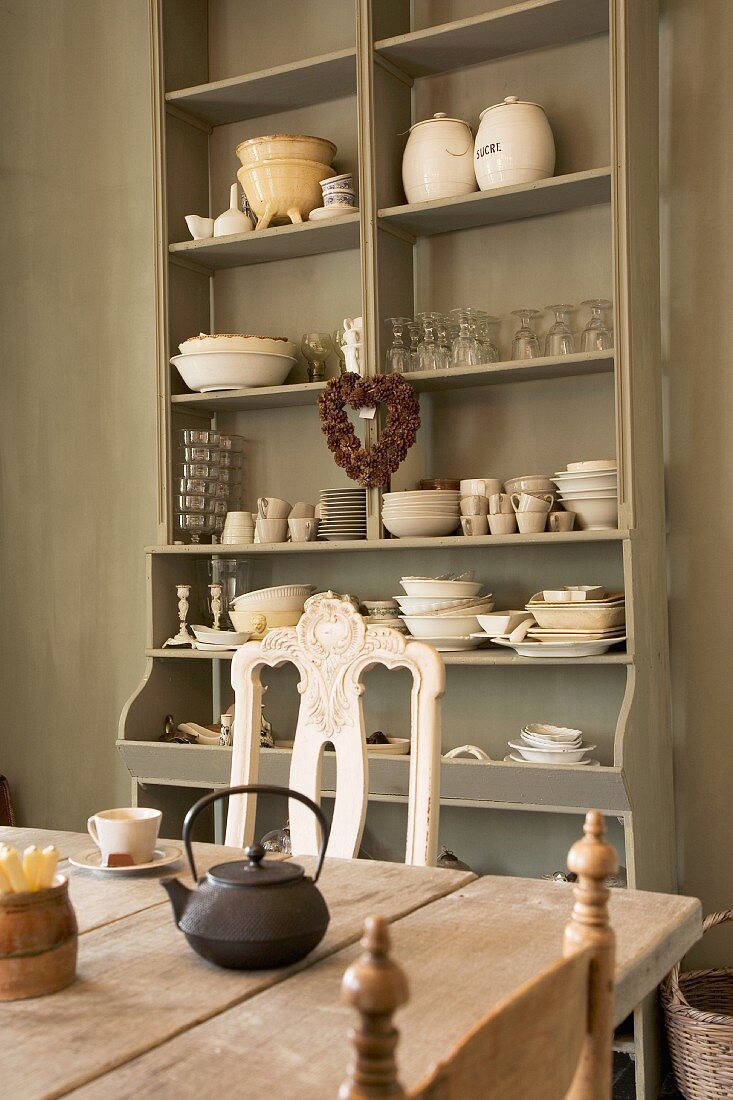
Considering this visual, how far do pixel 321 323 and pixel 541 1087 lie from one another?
2.90 meters

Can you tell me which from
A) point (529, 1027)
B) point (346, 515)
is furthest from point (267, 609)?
point (529, 1027)

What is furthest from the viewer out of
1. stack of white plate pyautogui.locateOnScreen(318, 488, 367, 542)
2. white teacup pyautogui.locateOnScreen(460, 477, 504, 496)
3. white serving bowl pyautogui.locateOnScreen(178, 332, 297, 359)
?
white serving bowl pyautogui.locateOnScreen(178, 332, 297, 359)

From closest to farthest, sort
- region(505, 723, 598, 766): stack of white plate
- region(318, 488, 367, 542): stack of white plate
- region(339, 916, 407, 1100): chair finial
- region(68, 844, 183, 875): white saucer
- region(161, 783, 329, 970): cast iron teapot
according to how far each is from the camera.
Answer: region(339, 916, 407, 1100): chair finial
region(161, 783, 329, 970): cast iron teapot
region(68, 844, 183, 875): white saucer
region(505, 723, 598, 766): stack of white plate
region(318, 488, 367, 542): stack of white plate

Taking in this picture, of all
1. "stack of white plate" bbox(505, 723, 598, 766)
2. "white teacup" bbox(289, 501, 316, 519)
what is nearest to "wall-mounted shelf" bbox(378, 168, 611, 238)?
"white teacup" bbox(289, 501, 316, 519)

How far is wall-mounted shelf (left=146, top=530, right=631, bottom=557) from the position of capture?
105 inches

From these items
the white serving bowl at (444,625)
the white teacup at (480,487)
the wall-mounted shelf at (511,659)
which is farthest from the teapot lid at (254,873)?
the white teacup at (480,487)

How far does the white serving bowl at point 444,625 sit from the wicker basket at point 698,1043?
0.89 meters

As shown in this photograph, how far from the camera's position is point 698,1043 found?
7.95 ft

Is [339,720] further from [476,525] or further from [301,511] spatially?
[301,511]

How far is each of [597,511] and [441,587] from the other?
44 centimetres

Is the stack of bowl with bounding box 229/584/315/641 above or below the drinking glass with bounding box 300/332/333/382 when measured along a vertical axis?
below

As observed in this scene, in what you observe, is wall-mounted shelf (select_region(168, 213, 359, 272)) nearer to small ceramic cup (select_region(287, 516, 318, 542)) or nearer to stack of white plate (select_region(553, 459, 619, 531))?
small ceramic cup (select_region(287, 516, 318, 542))

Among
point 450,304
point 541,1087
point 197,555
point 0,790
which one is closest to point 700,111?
point 450,304

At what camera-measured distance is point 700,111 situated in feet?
9.40
